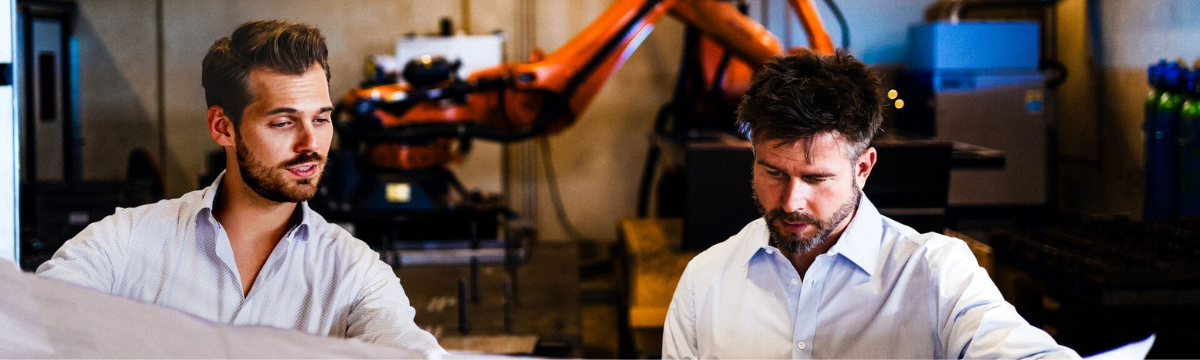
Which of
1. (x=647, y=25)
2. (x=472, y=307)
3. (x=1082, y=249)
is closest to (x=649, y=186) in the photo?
(x=647, y=25)

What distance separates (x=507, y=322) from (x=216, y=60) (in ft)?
5.21

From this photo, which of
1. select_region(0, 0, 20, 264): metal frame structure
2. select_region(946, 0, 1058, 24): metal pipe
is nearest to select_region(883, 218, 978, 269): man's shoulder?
select_region(0, 0, 20, 264): metal frame structure

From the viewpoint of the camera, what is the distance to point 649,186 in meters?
5.11

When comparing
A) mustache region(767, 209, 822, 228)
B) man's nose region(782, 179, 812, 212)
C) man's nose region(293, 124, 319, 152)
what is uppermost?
man's nose region(293, 124, 319, 152)

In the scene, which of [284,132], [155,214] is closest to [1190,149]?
[284,132]

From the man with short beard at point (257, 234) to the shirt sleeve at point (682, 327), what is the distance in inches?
14.8

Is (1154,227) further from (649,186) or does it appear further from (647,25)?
(649,186)

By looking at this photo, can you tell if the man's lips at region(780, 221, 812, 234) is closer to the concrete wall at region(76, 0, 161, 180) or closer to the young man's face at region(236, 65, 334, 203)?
the young man's face at region(236, 65, 334, 203)

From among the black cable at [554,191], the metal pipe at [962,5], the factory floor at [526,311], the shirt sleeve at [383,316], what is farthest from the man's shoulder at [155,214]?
the black cable at [554,191]

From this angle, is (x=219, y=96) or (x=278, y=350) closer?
(x=278, y=350)

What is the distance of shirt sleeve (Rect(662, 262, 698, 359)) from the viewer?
147 cm

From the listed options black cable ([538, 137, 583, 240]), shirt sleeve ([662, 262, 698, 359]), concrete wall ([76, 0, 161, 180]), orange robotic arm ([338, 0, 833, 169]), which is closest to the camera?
shirt sleeve ([662, 262, 698, 359])

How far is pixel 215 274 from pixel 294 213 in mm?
133

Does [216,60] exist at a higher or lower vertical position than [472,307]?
higher
